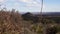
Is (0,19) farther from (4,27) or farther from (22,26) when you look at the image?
(22,26)

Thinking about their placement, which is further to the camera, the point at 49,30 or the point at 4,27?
the point at 49,30

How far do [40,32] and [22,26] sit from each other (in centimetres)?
129

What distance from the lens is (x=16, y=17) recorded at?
17422 millimetres

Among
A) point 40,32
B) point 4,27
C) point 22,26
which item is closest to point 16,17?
point 22,26

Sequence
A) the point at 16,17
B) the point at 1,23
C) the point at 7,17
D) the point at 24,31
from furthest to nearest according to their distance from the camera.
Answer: the point at 16,17, the point at 24,31, the point at 7,17, the point at 1,23

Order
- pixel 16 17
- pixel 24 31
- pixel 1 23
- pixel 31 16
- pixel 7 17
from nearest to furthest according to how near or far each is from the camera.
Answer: pixel 1 23 → pixel 7 17 → pixel 24 31 → pixel 16 17 → pixel 31 16

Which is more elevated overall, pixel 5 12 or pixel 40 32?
pixel 5 12

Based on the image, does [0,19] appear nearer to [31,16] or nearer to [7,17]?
[7,17]

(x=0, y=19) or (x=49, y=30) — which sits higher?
(x=0, y=19)

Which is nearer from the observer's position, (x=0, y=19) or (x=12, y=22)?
(x=0, y=19)

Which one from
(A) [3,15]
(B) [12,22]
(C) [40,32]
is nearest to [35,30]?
(C) [40,32]

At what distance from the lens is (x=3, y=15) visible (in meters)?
14.8

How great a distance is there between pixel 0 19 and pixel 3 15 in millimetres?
610

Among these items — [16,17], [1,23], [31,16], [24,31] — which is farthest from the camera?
[31,16]
